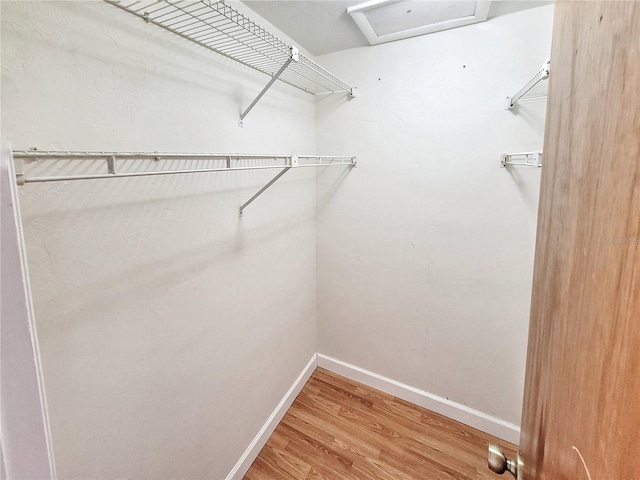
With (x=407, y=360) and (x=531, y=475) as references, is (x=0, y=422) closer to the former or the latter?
(x=531, y=475)

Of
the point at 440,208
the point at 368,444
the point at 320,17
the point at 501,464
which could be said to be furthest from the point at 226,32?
the point at 368,444

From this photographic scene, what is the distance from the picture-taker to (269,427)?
1622 mm

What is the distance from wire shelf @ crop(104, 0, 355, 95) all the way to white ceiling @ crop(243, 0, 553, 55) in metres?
0.21

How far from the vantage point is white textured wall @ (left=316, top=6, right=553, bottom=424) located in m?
1.40

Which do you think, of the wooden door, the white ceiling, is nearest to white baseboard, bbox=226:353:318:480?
the wooden door

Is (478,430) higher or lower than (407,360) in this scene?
lower

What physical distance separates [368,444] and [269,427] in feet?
1.94

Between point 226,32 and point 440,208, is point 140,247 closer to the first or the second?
point 226,32

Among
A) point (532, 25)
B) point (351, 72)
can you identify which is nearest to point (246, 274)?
point (351, 72)

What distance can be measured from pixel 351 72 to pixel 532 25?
0.91 metres

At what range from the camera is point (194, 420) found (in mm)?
1133

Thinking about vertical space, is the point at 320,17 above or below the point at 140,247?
above

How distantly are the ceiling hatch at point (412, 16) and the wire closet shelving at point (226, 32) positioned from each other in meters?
0.35

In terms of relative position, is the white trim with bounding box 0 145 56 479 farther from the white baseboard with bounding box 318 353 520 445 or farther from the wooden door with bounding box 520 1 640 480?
the white baseboard with bounding box 318 353 520 445
